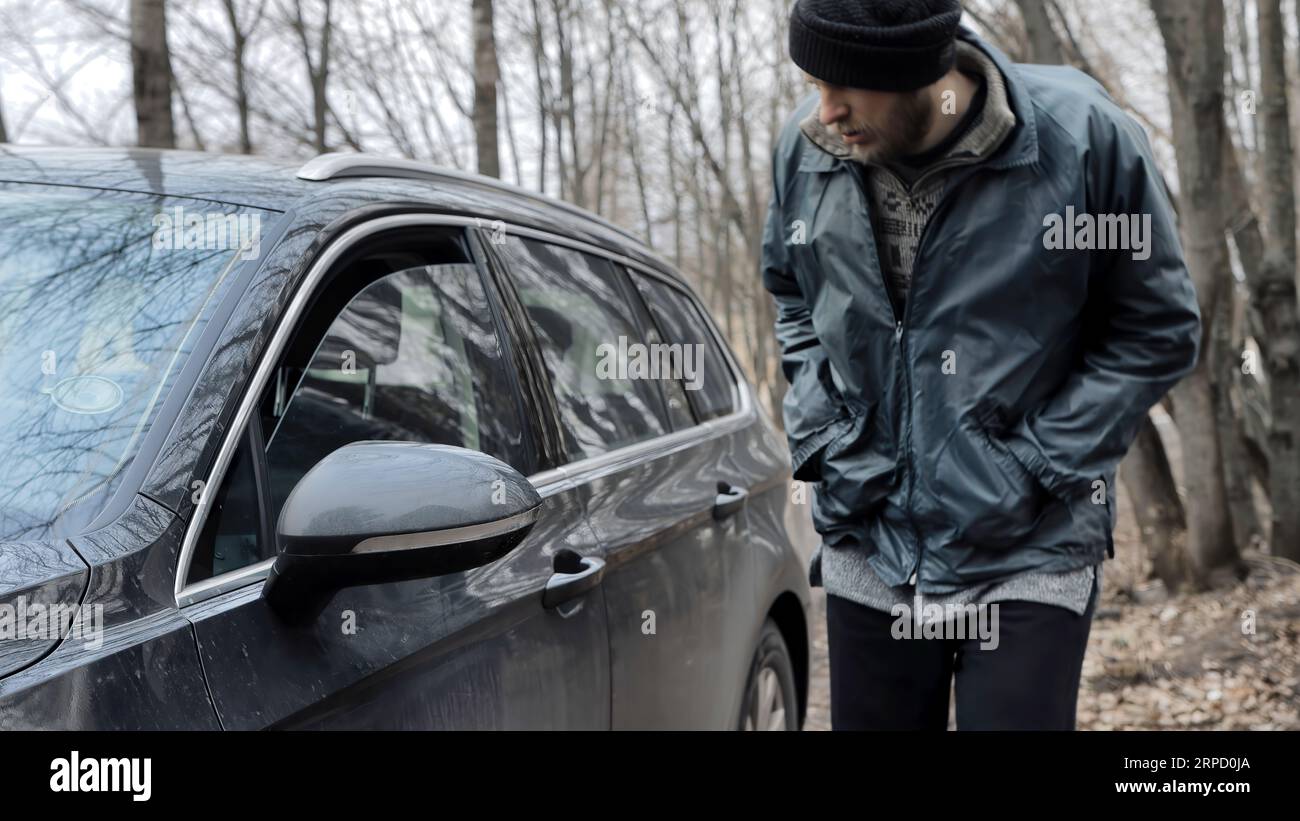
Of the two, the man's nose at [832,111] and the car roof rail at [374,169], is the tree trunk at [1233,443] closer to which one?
the man's nose at [832,111]

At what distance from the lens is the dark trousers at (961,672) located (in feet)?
6.98

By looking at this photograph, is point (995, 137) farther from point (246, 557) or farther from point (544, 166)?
point (544, 166)

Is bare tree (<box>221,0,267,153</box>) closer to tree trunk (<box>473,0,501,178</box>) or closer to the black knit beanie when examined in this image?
tree trunk (<box>473,0,501,178</box>)

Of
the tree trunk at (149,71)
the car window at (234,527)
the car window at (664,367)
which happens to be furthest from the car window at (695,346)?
the tree trunk at (149,71)

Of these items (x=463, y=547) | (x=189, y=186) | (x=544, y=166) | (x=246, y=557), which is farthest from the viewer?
(x=544, y=166)

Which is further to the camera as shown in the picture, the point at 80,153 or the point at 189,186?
the point at 80,153

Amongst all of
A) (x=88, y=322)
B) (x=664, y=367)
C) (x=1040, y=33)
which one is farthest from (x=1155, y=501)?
(x=88, y=322)

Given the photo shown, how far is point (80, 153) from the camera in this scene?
213 centimetres

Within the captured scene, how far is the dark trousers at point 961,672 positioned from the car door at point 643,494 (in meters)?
0.35

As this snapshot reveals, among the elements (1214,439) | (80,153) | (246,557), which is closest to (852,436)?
(246,557)

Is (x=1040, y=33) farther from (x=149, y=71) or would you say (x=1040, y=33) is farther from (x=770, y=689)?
(x=770, y=689)

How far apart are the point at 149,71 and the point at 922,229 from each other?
5.79 meters

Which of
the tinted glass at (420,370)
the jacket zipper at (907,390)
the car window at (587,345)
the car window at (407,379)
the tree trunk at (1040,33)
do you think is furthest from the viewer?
the tree trunk at (1040,33)
